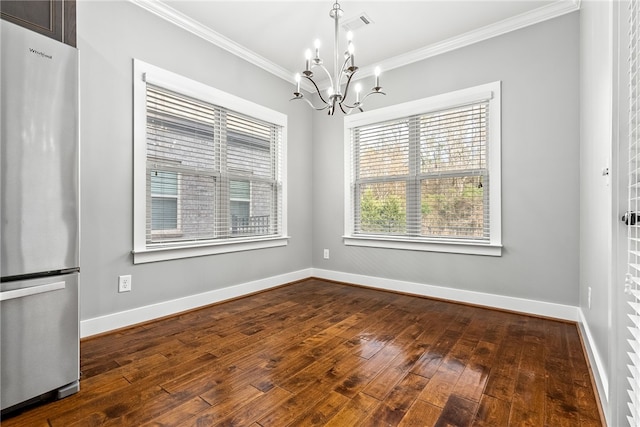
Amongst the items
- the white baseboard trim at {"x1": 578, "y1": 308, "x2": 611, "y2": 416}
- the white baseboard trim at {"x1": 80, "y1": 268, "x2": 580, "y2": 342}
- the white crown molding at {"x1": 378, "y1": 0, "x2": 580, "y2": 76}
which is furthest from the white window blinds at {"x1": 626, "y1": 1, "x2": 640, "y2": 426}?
the white crown molding at {"x1": 378, "y1": 0, "x2": 580, "y2": 76}

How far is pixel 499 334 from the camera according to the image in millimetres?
2346

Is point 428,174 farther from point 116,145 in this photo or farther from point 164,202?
point 116,145

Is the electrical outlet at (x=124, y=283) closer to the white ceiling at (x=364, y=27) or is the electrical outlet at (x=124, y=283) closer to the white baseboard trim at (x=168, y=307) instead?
the white baseboard trim at (x=168, y=307)

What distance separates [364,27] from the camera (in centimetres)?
→ 293

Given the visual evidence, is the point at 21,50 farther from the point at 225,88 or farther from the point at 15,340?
the point at 225,88

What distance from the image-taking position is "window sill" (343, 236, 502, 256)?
9.77ft

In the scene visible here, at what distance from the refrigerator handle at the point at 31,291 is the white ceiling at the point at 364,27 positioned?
2.37m

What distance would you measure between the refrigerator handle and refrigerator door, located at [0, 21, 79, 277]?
8 centimetres

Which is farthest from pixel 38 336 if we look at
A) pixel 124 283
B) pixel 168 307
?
pixel 168 307

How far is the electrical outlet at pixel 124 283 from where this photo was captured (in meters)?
2.43

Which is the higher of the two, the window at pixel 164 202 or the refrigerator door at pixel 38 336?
the window at pixel 164 202

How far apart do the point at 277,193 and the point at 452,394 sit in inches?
113

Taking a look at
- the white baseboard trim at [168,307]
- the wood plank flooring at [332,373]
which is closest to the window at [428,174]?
the wood plank flooring at [332,373]

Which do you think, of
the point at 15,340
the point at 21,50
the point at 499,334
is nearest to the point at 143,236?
the point at 15,340
